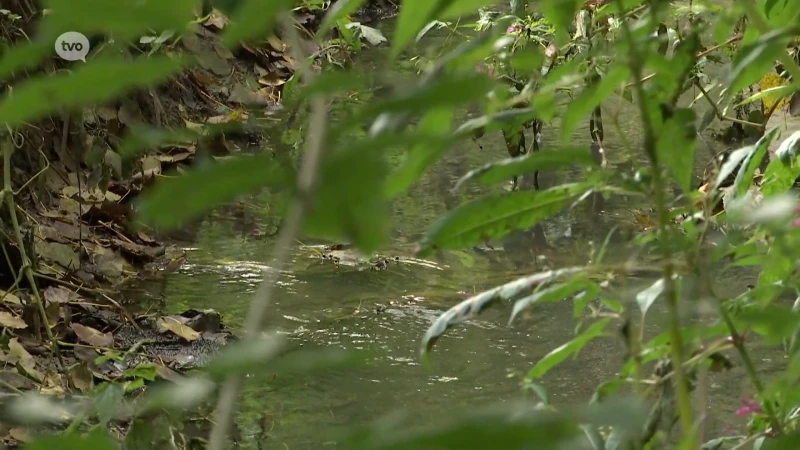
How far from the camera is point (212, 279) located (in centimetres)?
226

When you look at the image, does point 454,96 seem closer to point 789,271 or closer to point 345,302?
point 789,271

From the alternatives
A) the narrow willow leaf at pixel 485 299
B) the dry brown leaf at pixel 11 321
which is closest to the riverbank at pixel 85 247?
the dry brown leaf at pixel 11 321

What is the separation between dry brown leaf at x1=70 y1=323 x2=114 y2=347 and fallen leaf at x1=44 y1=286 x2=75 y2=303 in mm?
88

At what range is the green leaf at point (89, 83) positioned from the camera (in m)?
0.30

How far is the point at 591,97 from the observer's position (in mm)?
582

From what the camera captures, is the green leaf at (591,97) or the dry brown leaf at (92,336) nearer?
the green leaf at (591,97)

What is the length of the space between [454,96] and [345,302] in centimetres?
187

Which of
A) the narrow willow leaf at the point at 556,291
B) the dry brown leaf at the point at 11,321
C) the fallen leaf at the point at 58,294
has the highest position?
the fallen leaf at the point at 58,294

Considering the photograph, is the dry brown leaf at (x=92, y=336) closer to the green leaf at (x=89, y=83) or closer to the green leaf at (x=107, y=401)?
the green leaf at (x=107, y=401)

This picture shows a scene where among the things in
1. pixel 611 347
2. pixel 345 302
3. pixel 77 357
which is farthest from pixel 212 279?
pixel 611 347

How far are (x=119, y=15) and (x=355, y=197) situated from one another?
0.26 feet

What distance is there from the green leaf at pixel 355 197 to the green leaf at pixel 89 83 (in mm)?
62

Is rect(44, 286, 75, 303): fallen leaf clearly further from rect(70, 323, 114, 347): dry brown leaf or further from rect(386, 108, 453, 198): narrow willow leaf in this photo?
rect(386, 108, 453, 198): narrow willow leaf

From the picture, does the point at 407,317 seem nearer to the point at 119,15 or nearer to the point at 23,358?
the point at 23,358
